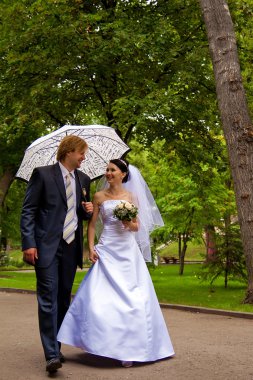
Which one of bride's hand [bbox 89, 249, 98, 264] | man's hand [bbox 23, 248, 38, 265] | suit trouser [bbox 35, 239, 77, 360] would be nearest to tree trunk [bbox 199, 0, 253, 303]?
bride's hand [bbox 89, 249, 98, 264]

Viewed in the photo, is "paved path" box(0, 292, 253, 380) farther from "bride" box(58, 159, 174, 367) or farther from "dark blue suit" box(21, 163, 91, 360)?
"dark blue suit" box(21, 163, 91, 360)

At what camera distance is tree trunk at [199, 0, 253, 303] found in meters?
11.7

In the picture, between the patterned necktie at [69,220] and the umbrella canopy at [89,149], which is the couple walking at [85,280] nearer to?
the patterned necktie at [69,220]

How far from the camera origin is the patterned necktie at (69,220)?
624 cm

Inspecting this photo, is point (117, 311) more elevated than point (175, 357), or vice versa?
point (117, 311)

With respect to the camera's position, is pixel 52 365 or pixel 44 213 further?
pixel 44 213

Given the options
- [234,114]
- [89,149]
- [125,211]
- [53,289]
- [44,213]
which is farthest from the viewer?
[234,114]

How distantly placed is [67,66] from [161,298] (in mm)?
6616

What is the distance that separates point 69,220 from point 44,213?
298 millimetres

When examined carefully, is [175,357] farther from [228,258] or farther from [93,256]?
[228,258]

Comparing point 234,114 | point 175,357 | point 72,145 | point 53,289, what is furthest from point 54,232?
point 234,114

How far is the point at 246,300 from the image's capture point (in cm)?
1188

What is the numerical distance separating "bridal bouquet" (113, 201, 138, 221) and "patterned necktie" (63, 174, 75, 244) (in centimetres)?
63

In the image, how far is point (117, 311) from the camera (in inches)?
251
